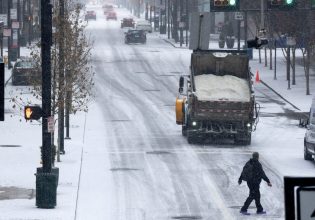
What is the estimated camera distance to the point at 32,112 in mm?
22078

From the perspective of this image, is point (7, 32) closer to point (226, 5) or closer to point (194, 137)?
point (194, 137)

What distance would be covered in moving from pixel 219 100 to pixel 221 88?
3.27 feet

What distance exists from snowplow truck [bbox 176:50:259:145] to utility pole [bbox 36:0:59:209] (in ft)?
43.1

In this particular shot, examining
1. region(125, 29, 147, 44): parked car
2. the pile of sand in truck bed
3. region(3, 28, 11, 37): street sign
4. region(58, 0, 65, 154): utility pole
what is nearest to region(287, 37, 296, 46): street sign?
the pile of sand in truck bed

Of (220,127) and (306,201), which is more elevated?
(306,201)

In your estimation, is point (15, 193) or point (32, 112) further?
point (15, 193)

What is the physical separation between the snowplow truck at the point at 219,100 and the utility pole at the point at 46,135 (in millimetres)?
13122

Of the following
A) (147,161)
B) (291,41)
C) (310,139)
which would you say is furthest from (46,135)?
(291,41)

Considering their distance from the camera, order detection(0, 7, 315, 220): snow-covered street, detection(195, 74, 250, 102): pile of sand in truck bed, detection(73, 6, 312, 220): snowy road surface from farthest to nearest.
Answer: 1. detection(195, 74, 250, 102): pile of sand in truck bed
2. detection(73, 6, 312, 220): snowy road surface
3. detection(0, 7, 315, 220): snow-covered street

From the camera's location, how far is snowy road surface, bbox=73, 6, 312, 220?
22.9 meters

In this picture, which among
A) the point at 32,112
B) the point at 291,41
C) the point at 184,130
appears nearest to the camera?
the point at 32,112

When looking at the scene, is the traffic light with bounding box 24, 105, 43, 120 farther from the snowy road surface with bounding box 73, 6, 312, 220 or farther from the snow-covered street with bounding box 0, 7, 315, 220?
the snowy road surface with bounding box 73, 6, 312, 220

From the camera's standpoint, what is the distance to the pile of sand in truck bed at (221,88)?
34875mm

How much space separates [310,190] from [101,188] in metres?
23.5
